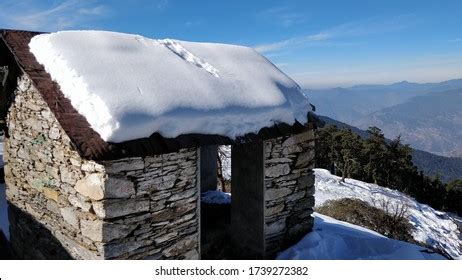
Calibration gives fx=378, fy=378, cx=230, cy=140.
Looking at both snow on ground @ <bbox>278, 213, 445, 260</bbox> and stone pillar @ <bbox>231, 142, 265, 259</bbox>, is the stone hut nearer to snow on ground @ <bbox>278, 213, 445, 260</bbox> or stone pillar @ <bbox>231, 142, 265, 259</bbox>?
stone pillar @ <bbox>231, 142, 265, 259</bbox>

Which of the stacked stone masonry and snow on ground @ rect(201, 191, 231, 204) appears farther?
snow on ground @ rect(201, 191, 231, 204)

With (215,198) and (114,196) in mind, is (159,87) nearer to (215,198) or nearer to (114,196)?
(114,196)

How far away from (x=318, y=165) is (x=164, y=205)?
3420 cm

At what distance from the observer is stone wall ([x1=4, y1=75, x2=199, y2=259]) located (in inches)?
181

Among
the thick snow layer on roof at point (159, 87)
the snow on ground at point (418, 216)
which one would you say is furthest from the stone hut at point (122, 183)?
the snow on ground at point (418, 216)

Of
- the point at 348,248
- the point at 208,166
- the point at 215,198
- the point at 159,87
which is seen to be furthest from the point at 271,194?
the point at 208,166

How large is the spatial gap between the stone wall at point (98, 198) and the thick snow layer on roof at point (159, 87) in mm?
480

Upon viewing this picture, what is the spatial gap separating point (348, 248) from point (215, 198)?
3.47 metres

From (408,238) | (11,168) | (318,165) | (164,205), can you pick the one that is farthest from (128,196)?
(318,165)

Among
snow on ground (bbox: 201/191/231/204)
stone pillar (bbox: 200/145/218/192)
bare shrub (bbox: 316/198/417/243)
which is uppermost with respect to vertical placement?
stone pillar (bbox: 200/145/218/192)

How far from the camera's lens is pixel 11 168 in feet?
23.3

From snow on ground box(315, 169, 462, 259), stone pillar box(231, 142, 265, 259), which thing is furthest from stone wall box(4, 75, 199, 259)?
snow on ground box(315, 169, 462, 259)

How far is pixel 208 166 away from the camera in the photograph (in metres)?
10.1

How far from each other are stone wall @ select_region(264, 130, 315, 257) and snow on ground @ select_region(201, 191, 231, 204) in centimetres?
243
